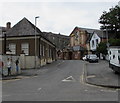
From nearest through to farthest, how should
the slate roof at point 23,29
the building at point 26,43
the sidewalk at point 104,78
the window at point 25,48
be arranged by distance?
the sidewalk at point 104,78 → the building at point 26,43 → the window at point 25,48 → the slate roof at point 23,29

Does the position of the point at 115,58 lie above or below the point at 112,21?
below

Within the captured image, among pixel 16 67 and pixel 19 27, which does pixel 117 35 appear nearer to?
pixel 19 27

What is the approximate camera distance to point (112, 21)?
61.1 meters

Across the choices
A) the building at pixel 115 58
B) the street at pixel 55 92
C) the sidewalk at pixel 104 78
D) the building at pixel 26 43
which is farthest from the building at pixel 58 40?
the street at pixel 55 92

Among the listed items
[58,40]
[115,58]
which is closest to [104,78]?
[115,58]

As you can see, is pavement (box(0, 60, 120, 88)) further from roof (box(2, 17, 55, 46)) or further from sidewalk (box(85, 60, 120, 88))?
roof (box(2, 17, 55, 46))

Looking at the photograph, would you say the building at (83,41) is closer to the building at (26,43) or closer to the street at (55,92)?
the building at (26,43)

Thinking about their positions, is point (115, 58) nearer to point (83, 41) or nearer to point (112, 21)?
point (112, 21)

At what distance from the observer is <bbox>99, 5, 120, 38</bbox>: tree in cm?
6056

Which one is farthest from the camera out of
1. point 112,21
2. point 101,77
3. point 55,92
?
point 112,21

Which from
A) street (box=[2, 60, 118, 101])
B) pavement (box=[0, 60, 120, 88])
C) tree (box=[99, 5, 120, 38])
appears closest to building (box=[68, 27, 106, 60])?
tree (box=[99, 5, 120, 38])

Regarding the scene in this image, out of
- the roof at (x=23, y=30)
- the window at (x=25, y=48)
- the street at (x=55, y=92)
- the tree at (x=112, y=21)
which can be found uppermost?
the tree at (x=112, y=21)

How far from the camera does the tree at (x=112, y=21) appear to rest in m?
60.6

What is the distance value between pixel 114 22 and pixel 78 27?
18.6 meters
